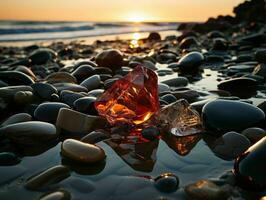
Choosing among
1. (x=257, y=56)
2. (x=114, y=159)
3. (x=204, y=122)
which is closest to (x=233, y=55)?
(x=257, y=56)

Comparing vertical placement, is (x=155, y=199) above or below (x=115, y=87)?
below

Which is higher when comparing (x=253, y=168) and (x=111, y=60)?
(x=253, y=168)

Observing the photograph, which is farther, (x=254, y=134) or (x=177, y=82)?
(x=177, y=82)

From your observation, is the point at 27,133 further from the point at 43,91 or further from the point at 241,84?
the point at 241,84

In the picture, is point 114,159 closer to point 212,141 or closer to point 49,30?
point 212,141

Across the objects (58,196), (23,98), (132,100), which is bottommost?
(23,98)

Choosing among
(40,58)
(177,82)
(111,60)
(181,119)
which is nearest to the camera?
(181,119)

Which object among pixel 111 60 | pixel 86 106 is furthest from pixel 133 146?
pixel 111 60
